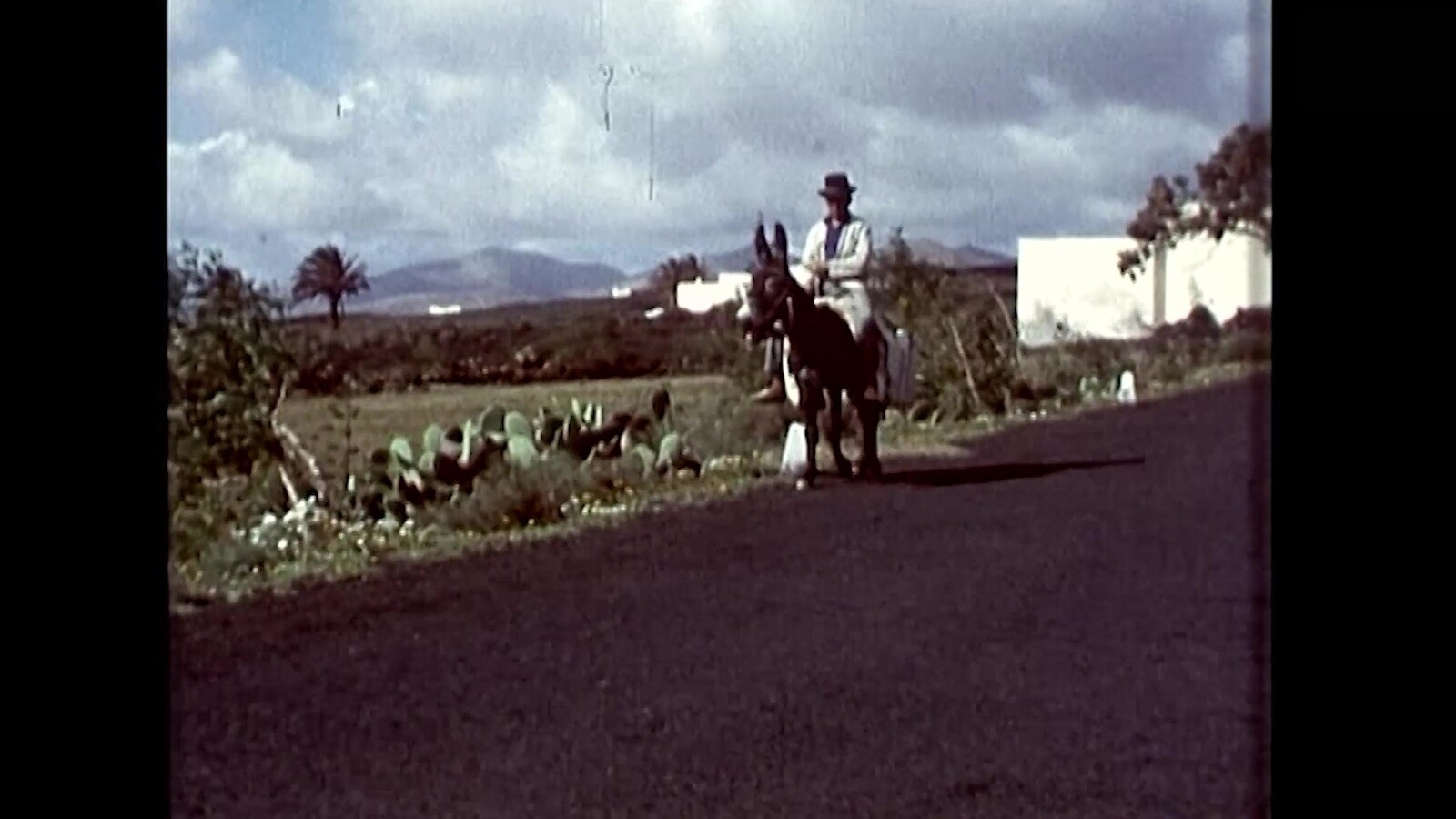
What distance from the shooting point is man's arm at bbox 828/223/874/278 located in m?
4.36

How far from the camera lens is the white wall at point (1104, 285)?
13.8 ft

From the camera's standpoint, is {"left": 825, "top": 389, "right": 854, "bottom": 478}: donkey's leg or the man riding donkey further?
{"left": 825, "top": 389, "right": 854, "bottom": 478}: donkey's leg

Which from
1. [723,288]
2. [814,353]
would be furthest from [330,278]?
[814,353]

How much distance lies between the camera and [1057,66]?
4.26 m

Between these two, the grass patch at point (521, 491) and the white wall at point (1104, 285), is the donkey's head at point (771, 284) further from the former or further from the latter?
the white wall at point (1104, 285)

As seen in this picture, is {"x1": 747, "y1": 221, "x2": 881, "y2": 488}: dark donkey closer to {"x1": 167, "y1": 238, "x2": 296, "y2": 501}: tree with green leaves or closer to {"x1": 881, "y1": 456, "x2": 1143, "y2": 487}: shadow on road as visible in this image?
{"x1": 881, "y1": 456, "x2": 1143, "y2": 487}: shadow on road

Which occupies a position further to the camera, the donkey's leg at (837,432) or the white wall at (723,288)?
the donkey's leg at (837,432)

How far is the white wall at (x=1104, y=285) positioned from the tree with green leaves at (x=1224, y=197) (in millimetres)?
48

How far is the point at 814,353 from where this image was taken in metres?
4.48

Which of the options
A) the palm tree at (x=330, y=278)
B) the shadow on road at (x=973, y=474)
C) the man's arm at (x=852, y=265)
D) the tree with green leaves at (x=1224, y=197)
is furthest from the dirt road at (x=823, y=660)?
the palm tree at (x=330, y=278)

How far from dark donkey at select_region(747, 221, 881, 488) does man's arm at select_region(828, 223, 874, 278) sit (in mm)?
81

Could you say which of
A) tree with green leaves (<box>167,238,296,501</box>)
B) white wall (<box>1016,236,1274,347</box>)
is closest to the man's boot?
white wall (<box>1016,236,1274,347</box>)
